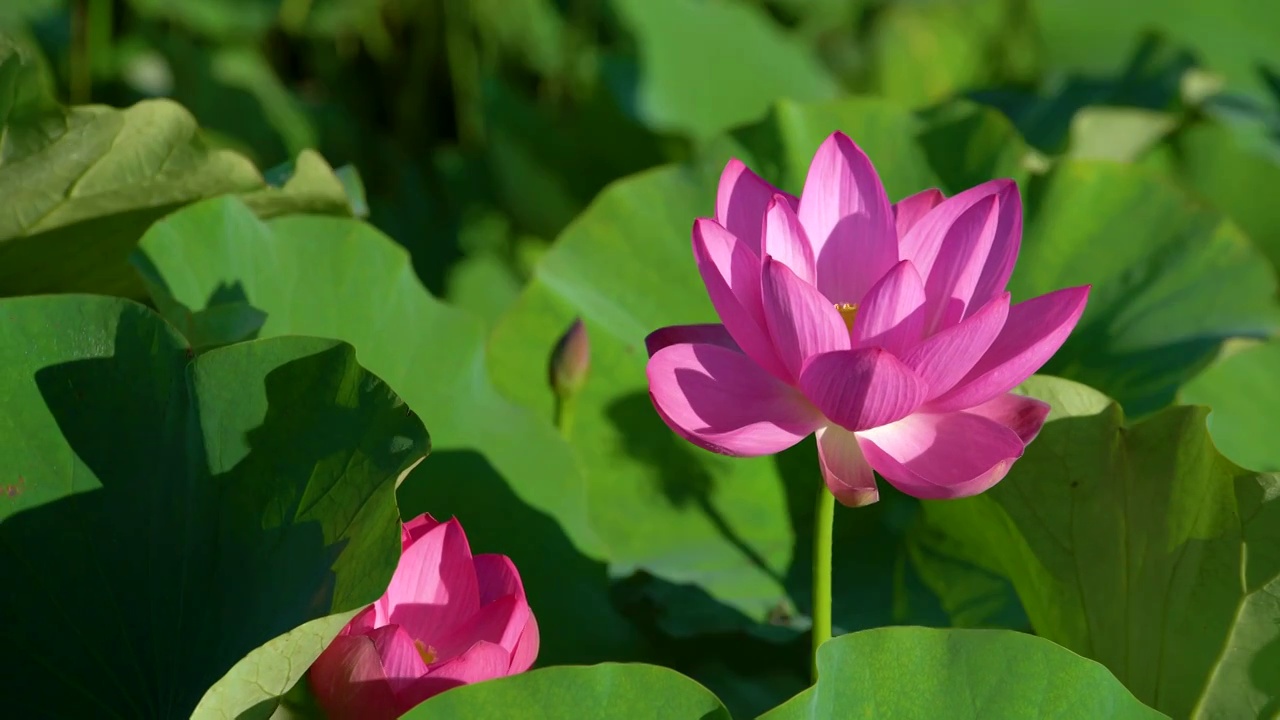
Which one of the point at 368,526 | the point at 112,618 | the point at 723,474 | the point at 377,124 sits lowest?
the point at 377,124

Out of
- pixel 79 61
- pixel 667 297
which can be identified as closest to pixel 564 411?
pixel 667 297

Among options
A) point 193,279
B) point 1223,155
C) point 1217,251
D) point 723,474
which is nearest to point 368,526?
point 193,279

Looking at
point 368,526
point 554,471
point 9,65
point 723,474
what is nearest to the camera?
point 368,526

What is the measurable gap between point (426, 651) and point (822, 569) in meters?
0.24

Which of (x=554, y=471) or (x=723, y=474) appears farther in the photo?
(x=723, y=474)

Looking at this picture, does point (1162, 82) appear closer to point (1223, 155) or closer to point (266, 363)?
point (1223, 155)

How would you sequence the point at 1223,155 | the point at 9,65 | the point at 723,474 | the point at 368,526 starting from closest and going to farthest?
1. the point at 368,526
2. the point at 9,65
3. the point at 723,474
4. the point at 1223,155

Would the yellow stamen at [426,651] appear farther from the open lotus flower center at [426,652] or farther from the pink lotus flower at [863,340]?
the pink lotus flower at [863,340]

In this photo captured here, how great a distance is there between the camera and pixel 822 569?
73 centimetres

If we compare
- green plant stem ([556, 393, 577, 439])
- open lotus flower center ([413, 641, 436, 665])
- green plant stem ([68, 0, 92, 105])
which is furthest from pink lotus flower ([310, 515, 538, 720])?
green plant stem ([68, 0, 92, 105])

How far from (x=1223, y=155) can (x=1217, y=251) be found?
0.56 metres

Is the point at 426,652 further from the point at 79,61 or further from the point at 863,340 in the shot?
the point at 79,61

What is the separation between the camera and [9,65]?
2.60 feet

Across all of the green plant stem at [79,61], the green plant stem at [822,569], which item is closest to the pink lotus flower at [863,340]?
the green plant stem at [822,569]
